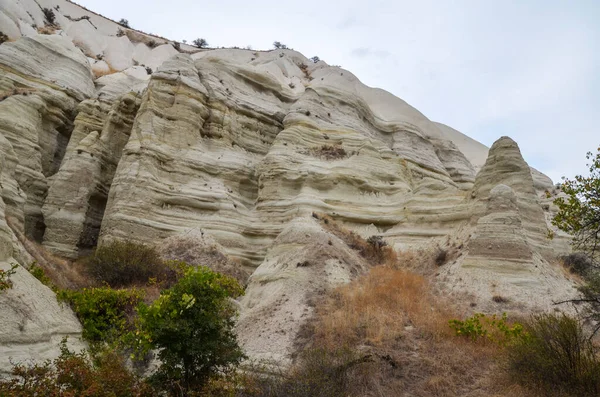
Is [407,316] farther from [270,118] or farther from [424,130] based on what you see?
[424,130]

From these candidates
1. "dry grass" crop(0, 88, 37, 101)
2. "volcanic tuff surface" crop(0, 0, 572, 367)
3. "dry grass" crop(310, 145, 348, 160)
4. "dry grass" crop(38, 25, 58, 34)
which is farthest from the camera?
"dry grass" crop(38, 25, 58, 34)

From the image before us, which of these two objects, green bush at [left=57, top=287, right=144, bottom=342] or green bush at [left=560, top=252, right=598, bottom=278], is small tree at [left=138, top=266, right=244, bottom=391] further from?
green bush at [left=560, top=252, right=598, bottom=278]

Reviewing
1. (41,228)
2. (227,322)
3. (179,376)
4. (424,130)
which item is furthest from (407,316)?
(424,130)

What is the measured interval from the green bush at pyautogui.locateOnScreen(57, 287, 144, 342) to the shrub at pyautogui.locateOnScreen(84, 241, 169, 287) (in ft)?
7.50

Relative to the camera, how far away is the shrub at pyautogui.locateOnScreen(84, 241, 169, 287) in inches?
570

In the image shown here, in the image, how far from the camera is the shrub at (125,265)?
570 inches

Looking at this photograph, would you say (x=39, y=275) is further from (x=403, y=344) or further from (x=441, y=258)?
(x=441, y=258)

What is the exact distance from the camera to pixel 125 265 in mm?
14492

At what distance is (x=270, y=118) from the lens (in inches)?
1004

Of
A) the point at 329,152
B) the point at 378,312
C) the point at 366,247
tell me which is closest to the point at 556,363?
the point at 378,312

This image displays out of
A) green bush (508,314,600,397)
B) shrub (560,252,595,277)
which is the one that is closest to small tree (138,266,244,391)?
green bush (508,314,600,397)

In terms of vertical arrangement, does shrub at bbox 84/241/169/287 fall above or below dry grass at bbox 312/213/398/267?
below

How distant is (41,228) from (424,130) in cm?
2650

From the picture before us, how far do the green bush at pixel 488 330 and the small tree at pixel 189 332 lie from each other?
567 centimetres
